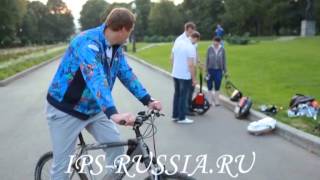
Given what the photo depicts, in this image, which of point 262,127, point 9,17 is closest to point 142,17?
Result: point 9,17

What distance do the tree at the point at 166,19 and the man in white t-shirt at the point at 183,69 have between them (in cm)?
9745

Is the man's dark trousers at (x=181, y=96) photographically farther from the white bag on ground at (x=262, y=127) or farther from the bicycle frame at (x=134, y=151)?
the bicycle frame at (x=134, y=151)

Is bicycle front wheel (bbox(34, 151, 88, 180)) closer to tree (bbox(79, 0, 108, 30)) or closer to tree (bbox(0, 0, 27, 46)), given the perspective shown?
tree (bbox(0, 0, 27, 46))

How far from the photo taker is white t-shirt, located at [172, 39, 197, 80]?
10.4 m

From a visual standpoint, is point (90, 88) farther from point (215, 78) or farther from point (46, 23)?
point (46, 23)

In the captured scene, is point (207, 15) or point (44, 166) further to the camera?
point (207, 15)

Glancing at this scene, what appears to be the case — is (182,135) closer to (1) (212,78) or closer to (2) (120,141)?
(1) (212,78)

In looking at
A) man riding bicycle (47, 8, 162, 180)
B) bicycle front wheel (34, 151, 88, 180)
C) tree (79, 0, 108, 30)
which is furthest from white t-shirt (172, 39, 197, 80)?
tree (79, 0, 108, 30)

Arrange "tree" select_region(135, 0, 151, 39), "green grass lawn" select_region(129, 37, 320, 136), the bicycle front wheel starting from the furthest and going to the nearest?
"tree" select_region(135, 0, 151, 39) < "green grass lawn" select_region(129, 37, 320, 136) < the bicycle front wheel

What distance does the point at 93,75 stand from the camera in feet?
12.8

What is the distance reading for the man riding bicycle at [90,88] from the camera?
3.91 metres

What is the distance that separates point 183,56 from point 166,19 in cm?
9813

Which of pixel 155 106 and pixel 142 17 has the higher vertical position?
pixel 155 106

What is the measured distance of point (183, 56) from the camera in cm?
1049
